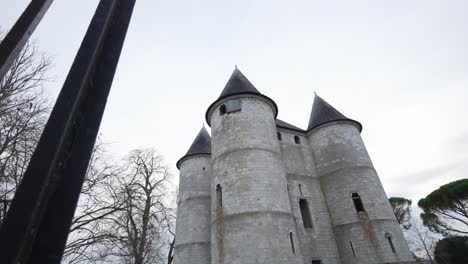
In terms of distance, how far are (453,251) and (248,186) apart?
72.9ft

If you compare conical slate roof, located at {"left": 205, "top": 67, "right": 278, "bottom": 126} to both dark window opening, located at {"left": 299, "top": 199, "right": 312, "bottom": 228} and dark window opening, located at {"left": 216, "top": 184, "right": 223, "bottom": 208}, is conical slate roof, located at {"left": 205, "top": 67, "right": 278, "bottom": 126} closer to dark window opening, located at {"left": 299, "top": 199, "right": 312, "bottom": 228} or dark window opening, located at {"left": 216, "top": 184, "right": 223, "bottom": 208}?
dark window opening, located at {"left": 216, "top": 184, "right": 223, "bottom": 208}

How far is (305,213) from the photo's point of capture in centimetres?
1673

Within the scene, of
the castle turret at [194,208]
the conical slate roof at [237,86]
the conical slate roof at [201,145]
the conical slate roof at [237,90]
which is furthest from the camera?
the conical slate roof at [201,145]

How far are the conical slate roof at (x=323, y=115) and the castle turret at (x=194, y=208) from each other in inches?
374

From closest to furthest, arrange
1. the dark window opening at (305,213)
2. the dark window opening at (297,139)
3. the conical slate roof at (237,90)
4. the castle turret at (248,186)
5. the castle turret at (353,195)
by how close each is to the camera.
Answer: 1. the castle turret at (248,186)
2. the castle turret at (353,195)
3. the dark window opening at (305,213)
4. the conical slate roof at (237,90)
5. the dark window opening at (297,139)

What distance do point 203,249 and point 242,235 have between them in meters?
7.71

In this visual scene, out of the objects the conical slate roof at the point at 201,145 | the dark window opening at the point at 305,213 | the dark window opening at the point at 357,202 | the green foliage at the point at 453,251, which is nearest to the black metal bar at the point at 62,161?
the dark window opening at the point at 305,213

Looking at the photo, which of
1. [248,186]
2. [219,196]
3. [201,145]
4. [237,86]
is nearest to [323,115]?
[237,86]

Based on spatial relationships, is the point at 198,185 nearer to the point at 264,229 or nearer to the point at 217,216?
the point at 217,216

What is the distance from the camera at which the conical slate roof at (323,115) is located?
65.4ft

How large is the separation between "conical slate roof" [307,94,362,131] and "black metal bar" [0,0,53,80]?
65.7ft

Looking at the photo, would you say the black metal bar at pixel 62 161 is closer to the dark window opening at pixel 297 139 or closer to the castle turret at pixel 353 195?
the castle turret at pixel 353 195

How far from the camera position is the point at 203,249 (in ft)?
61.2

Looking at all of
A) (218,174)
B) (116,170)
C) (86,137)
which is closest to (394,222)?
(218,174)
